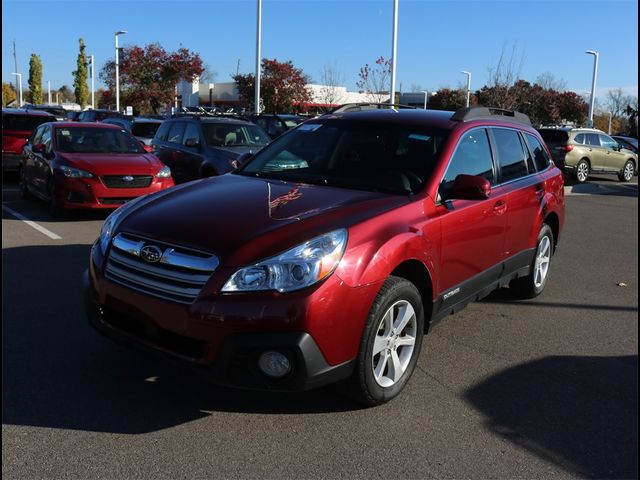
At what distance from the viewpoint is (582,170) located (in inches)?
761

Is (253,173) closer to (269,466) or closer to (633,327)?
(269,466)

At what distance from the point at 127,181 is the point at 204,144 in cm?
204

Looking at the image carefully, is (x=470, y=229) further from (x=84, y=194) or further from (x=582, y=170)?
(x=582, y=170)

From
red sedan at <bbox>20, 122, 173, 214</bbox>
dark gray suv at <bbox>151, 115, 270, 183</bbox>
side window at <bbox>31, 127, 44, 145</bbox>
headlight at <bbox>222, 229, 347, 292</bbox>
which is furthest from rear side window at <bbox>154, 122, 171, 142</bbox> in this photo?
headlight at <bbox>222, 229, 347, 292</bbox>

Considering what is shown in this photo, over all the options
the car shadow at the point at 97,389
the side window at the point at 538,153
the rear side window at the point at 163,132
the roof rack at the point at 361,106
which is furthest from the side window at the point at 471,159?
the rear side window at the point at 163,132

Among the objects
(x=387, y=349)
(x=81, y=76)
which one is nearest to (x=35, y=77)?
(x=81, y=76)

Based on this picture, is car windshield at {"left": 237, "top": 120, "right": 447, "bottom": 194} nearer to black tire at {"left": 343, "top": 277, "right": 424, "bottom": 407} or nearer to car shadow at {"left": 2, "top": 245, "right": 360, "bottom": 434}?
black tire at {"left": 343, "top": 277, "right": 424, "bottom": 407}

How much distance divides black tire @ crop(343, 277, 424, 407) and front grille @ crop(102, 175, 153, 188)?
6808 mm

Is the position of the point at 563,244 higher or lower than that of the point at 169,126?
lower

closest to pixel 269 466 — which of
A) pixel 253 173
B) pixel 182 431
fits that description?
pixel 182 431

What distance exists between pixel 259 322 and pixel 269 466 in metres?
0.70

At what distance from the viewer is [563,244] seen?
29.3ft

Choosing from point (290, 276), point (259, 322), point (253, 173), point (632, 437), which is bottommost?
point (632, 437)

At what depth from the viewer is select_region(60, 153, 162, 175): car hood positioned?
364 inches
